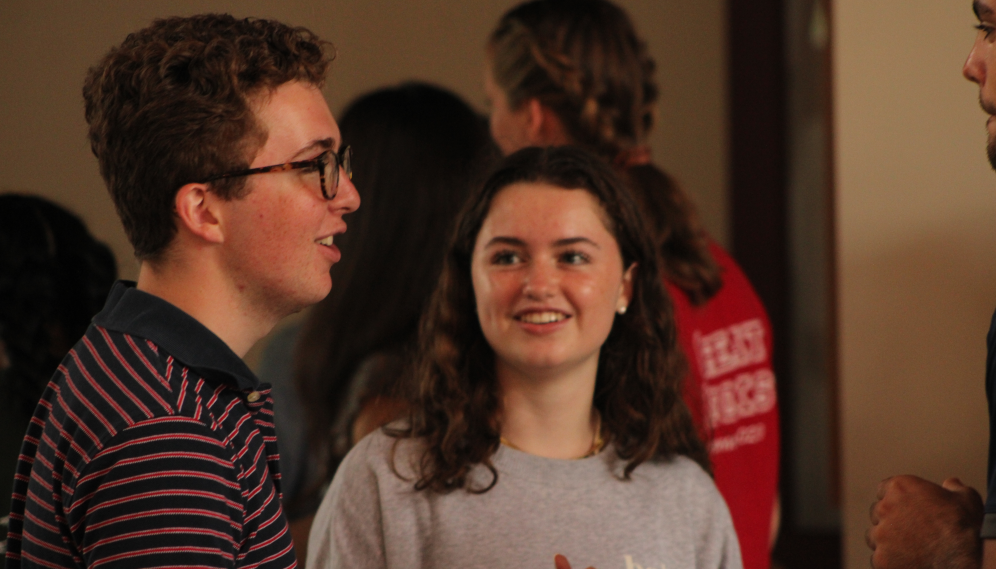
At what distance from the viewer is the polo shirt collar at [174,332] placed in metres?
0.97

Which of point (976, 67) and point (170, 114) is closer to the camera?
point (170, 114)

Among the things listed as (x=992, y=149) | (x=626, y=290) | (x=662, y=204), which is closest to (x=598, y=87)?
(x=662, y=204)

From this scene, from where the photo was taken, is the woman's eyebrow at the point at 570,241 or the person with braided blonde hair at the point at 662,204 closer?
the woman's eyebrow at the point at 570,241

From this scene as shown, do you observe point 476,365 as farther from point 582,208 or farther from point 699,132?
point 699,132

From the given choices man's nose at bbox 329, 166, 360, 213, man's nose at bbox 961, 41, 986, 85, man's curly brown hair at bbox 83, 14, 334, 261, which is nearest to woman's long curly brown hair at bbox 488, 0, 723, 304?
man's nose at bbox 961, 41, 986, 85

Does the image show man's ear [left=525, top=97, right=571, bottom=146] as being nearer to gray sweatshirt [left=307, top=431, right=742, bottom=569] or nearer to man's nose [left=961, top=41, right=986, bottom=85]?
gray sweatshirt [left=307, top=431, right=742, bottom=569]

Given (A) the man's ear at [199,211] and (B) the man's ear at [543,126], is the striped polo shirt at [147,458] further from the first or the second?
(B) the man's ear at [543,126]

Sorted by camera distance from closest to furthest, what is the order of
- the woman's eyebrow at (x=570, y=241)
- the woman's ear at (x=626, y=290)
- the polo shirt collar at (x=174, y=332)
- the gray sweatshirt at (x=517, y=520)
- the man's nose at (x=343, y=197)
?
the polo shirt collar at (x=174, y=332)
the man's nose at (x=343, y=197)
the gray sweatshirt at (x=517, y=520)
the woman's eyebrow at (x=570, y=241)
the woman's ear at (x=626, y=290)

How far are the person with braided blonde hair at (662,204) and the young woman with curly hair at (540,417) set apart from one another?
0.62 feet

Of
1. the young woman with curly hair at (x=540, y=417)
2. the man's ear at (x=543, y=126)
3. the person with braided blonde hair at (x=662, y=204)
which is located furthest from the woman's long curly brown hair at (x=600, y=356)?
the man's ear at (x=543, y=126)

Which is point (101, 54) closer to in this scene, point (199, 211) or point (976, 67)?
point (199, 211)

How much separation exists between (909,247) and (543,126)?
33.4 inches

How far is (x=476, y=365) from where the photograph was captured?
5.29 feet

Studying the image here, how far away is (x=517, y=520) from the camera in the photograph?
1.44m
